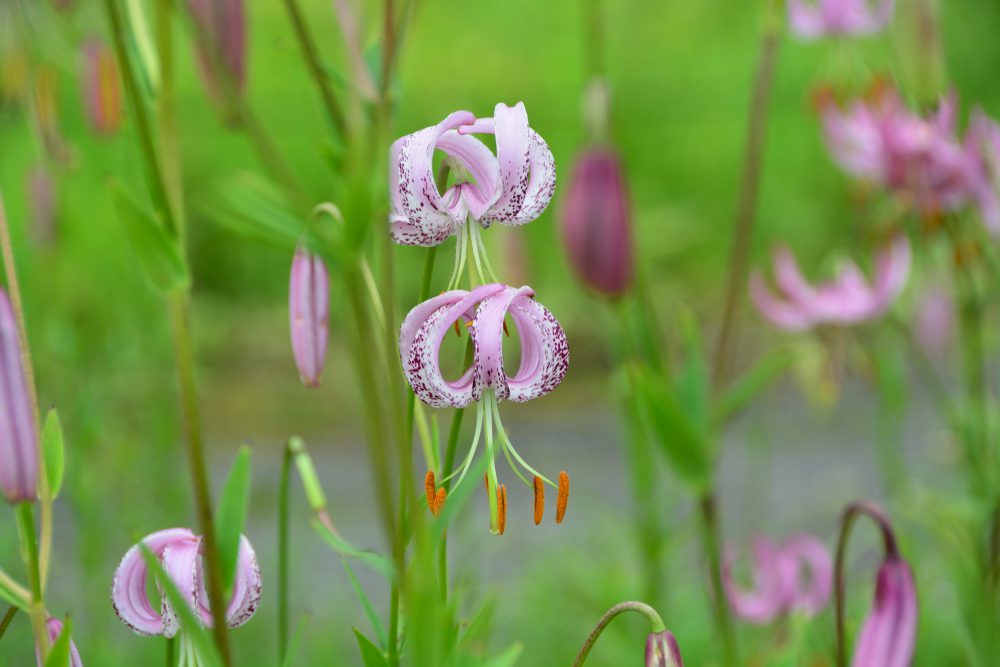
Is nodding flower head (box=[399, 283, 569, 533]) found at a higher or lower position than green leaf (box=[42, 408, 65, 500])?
higher

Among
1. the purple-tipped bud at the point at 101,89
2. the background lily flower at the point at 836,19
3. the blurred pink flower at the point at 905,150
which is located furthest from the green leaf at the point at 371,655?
the background lily flower at the point at 836,19

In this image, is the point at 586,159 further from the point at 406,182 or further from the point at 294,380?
the point at 294,380

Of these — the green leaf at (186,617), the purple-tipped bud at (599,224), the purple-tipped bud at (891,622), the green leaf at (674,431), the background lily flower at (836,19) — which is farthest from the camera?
the background lily flower at (836,19)

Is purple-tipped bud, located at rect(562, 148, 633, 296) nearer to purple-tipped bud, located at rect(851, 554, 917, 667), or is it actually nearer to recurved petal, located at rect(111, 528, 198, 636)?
purple-tipped bud, located at rect(851, 554, 917, 667)

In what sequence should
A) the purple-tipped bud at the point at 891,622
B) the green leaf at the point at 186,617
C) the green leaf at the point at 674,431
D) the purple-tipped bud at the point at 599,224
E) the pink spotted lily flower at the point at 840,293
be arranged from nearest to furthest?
1. the green leaf at the point at 186,617
2. the purple-tipped bud at the point at 891,622
3. the green leaf at the point at 674,431
4. the purple-tipped bud at the point at 599,224
5. the pink spotted lily flower at the point at 840,293

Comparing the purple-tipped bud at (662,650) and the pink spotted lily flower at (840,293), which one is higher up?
the pink spotted lily flower at (840,293)

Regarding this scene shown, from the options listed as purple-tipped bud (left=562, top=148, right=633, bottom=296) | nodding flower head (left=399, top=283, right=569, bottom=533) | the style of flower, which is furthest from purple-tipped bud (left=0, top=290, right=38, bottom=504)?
the style of flower

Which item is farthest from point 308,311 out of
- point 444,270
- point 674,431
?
point 444,270

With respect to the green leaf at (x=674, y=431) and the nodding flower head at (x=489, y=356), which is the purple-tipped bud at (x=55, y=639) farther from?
the green leaf at (x=674, y=431)
